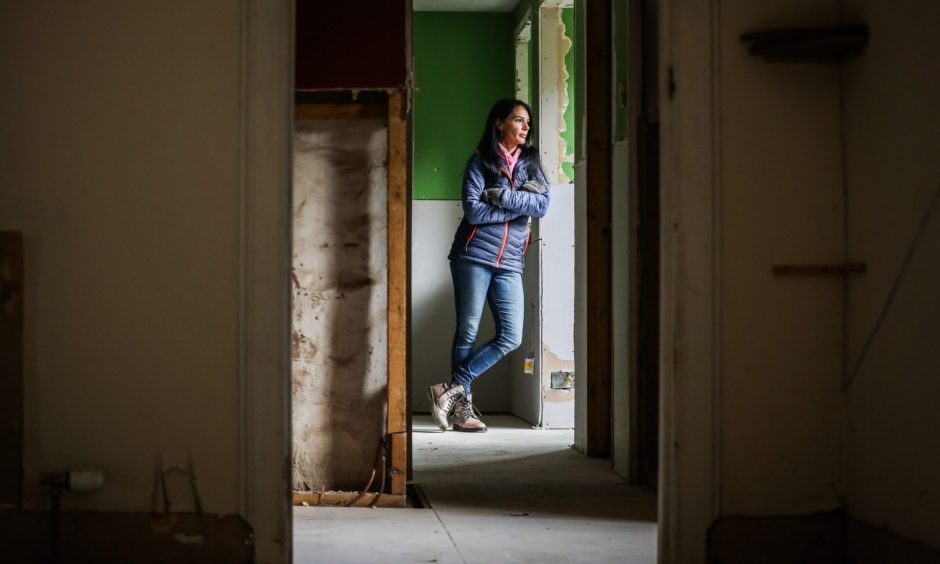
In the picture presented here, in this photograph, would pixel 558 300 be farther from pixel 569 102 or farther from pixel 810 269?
pixel 810 269

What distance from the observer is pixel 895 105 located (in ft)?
8.43

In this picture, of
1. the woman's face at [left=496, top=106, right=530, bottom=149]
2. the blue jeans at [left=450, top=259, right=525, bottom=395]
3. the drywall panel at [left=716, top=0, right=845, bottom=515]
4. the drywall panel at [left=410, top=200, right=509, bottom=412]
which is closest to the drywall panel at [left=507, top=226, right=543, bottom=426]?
the drywall panel at [left=410, top=200, right=509, bottom=412]

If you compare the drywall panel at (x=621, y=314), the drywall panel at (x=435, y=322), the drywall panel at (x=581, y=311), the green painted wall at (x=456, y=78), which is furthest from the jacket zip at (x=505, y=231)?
the green painted wall at (x=456, y=78)

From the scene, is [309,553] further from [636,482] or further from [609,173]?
[609,173]

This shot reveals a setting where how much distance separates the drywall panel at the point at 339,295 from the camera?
12.9 ft

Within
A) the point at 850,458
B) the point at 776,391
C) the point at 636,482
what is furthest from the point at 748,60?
the point at 636,482

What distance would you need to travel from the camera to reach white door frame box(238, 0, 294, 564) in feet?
8.79

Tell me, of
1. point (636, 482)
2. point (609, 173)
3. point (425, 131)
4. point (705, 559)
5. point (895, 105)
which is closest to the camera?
point (895, 105)

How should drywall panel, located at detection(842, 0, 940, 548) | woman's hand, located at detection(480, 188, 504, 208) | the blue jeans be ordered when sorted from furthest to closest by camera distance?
the blue jeans < woman's hand, located at detection(480, 188, 504, 208) < drywall panel, located at detection(842, 0, 940, 548)

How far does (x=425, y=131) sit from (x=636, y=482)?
4137mm

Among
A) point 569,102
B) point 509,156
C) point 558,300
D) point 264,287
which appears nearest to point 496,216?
point 509,156

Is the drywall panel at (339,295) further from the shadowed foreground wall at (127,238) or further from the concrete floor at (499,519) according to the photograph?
the shadowed foreground wall at (127,238)

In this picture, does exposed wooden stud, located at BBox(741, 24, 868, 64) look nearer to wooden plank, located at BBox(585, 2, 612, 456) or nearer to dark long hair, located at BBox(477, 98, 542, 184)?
wooden plank, located at BBox(585, 2, 612, 456)

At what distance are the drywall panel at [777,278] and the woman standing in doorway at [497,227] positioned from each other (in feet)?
9.82
